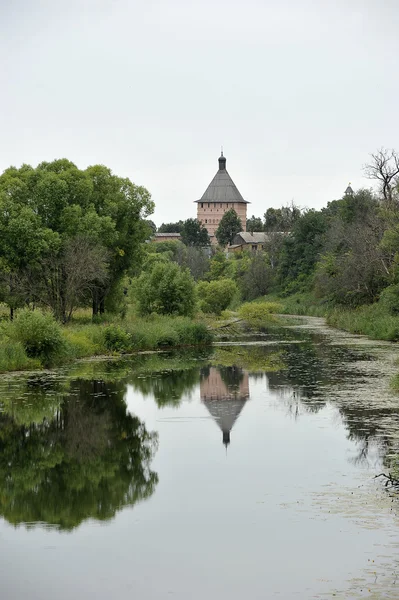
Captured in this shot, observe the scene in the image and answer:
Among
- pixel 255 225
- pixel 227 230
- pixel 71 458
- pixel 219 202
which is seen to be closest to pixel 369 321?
pixel 71 458

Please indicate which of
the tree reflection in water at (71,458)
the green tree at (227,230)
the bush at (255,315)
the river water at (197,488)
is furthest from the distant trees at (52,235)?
the green tree at (227,230)

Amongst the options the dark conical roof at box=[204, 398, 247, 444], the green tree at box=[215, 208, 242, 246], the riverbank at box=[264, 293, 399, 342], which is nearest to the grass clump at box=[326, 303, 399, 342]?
the riverbank at box=[264, 293, 399, 342]

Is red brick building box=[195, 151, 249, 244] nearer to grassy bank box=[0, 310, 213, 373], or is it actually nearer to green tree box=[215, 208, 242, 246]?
green tree box=[215, 208, 242, 246]

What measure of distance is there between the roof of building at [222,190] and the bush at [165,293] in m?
136

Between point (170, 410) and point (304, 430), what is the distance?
4.85 m

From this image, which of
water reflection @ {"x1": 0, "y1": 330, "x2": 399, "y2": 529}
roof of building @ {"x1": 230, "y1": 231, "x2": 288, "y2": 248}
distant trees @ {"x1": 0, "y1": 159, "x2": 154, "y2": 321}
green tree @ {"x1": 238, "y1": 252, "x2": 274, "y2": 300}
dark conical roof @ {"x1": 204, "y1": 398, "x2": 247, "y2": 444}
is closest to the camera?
water reflection @ {"x1": 0, "y1": 330, "x2": 399, "y2": 529}

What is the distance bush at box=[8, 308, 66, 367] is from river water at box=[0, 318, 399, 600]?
1974 mm

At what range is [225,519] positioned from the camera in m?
13.7

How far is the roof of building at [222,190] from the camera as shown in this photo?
18488 centimetres

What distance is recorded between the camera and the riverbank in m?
46.7

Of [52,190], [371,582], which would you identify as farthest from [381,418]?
[52,190]

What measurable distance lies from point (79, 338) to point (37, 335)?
541 cm

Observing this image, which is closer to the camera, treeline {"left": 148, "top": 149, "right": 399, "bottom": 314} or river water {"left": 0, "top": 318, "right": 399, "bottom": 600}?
river water {"left": 0, "top": 318, "right": 399, "bottom": 600}

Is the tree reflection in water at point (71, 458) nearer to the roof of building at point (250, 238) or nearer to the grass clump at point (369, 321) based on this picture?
the grass clump at point (369, 321)
